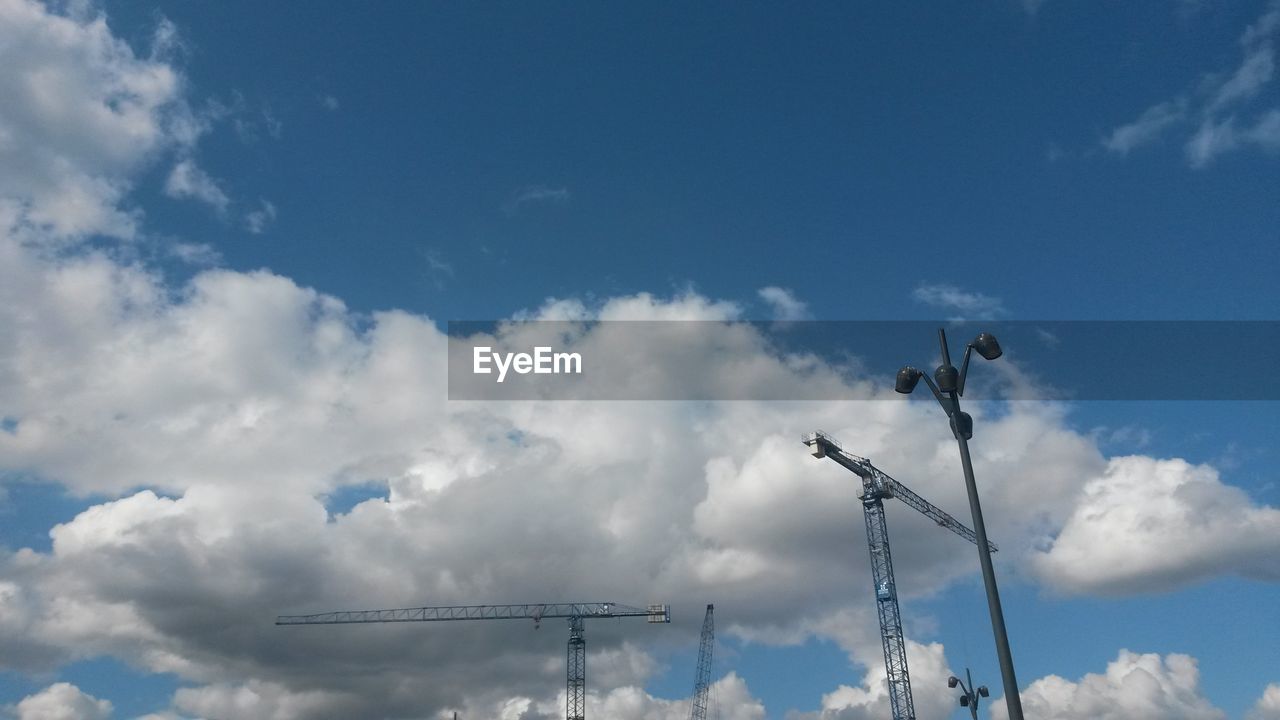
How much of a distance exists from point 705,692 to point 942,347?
171 metres

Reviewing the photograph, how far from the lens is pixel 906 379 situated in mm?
22328

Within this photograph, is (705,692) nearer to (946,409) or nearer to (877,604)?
(877,604)

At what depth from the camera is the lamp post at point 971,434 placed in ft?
61.8

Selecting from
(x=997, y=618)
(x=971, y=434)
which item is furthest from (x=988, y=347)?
(x=997, y=618)

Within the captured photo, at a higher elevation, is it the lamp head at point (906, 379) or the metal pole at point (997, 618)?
the lamp head at point (906, 379)

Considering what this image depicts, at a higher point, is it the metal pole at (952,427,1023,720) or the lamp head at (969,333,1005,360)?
the lamp head at (969,333,1005,360)

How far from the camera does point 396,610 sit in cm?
19512

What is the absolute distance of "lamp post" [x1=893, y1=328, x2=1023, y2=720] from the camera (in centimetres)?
1884

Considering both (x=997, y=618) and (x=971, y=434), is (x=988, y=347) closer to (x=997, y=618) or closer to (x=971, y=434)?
(x=971, y=434)

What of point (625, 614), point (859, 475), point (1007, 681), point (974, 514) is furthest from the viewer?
point (625, 614)

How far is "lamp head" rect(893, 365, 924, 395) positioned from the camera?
22.2 meters

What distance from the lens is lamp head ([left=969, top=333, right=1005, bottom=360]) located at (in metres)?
20.8

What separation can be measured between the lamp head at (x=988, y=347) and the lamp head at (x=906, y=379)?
1.67 meters

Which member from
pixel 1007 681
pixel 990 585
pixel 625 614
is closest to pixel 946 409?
pixel 990 585
